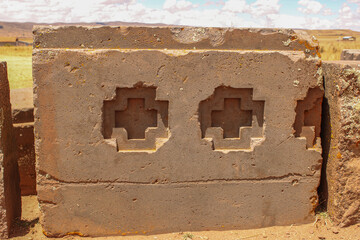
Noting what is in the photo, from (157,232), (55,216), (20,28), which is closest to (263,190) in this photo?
(157,232)

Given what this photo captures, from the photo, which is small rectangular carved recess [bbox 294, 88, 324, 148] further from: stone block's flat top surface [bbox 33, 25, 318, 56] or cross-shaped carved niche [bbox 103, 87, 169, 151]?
cross-shaped carved niche [bbox 103, 87, 169, 151]

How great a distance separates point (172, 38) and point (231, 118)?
2.99 feet

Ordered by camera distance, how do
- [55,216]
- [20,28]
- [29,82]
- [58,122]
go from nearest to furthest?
1. [58,122]
2. [55,216]
3. [29,82]
4. [20,28]

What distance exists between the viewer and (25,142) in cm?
434

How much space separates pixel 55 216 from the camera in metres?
3.08

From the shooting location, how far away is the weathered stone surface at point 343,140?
2979 millimetres

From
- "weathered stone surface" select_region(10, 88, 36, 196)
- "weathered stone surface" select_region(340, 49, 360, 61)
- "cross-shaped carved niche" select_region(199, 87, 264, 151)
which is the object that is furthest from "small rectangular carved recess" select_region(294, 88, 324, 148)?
"weathered stone surface" select_region(10, 88, 36, 196)

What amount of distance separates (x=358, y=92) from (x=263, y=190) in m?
1.22

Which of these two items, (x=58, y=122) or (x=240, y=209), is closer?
(x=58, y=122)

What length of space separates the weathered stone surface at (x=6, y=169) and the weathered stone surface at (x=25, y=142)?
0.92m

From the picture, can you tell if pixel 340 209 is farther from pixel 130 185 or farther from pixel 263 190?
pixel 130 185

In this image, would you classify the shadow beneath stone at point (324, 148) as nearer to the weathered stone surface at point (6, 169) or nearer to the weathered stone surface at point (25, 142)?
the weathered stone surface at point (6, 169)

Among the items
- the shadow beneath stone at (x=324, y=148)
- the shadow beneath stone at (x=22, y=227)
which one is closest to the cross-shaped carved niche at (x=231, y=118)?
the shadow beneath stone at (x=324, y=148)

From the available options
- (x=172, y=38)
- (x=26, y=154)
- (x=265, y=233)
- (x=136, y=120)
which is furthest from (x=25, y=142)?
(x=265, y=233)
